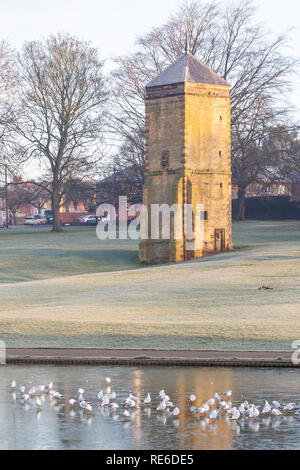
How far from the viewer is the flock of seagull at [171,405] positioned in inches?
548

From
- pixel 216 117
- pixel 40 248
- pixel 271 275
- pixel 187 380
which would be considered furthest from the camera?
pixel 40 248

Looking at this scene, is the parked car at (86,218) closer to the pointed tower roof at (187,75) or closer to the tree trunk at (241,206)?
the tree trunk at (241,206)

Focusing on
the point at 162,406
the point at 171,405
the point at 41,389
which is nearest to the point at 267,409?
the point at 171,405

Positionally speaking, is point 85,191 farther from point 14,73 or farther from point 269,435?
point 269,435

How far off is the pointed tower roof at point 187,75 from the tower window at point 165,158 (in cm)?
548

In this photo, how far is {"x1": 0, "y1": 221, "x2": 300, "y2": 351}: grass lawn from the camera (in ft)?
75.5

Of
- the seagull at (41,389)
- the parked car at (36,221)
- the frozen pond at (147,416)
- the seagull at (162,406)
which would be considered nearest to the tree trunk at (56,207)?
the parked car at (36,221)

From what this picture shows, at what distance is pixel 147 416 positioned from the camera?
14242 millimetres

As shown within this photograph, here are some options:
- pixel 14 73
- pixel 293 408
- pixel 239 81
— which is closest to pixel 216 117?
pixel 239 81

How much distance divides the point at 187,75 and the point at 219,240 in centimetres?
1378

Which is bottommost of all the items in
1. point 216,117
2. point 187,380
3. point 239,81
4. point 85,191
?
point 187,380

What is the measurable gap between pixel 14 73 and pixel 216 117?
24.2 m

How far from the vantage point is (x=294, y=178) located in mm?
86312

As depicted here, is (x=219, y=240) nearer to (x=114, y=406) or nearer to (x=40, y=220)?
(x=114, y=406)
